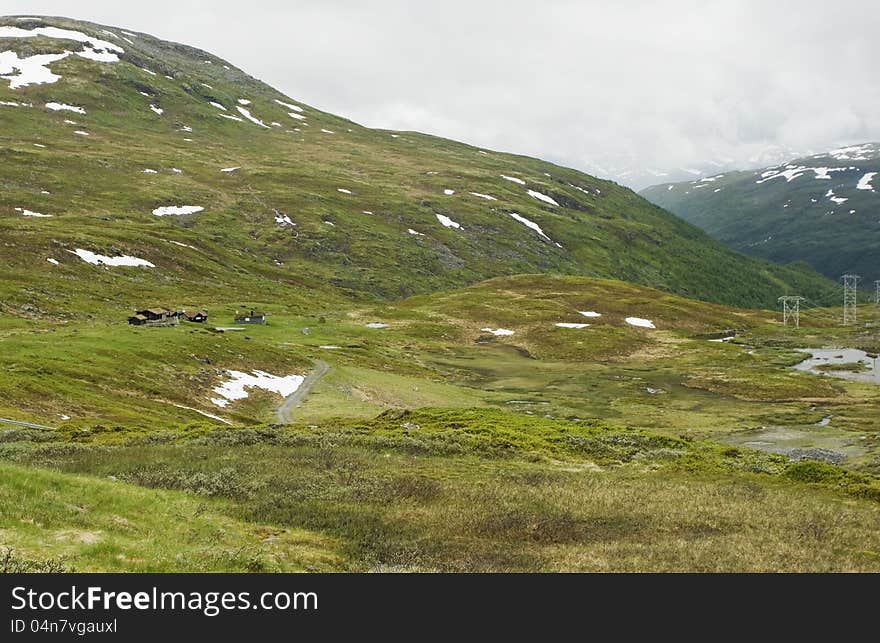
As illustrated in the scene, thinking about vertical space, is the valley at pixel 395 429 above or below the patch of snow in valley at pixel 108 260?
below

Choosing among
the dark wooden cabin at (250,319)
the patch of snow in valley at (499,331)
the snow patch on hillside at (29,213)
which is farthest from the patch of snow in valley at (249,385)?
the snow patch on hillside at (29,213)

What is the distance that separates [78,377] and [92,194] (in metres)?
155

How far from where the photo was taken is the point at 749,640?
13.9 meters

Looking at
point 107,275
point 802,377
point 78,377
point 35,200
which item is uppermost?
point 35,200

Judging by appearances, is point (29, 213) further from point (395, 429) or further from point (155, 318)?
point (395, 429)

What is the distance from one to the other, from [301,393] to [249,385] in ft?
17.9

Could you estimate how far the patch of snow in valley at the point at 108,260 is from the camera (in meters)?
130

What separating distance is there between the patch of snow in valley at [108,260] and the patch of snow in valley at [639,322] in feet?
338

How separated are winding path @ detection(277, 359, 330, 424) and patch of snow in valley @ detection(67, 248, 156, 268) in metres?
67.3

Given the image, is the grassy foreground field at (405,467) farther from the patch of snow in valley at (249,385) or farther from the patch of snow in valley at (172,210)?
the patch of snow in valley at (172,210)

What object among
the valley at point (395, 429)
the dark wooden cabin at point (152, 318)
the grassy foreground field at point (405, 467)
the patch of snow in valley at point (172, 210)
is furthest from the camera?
the patch of snow in valley at point (172, 210)

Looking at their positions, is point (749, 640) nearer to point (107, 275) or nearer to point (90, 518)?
point (90, 518)

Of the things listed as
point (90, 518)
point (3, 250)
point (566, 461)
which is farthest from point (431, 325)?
point (90, 518)

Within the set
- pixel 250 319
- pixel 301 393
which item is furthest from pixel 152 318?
pixel 301 393
